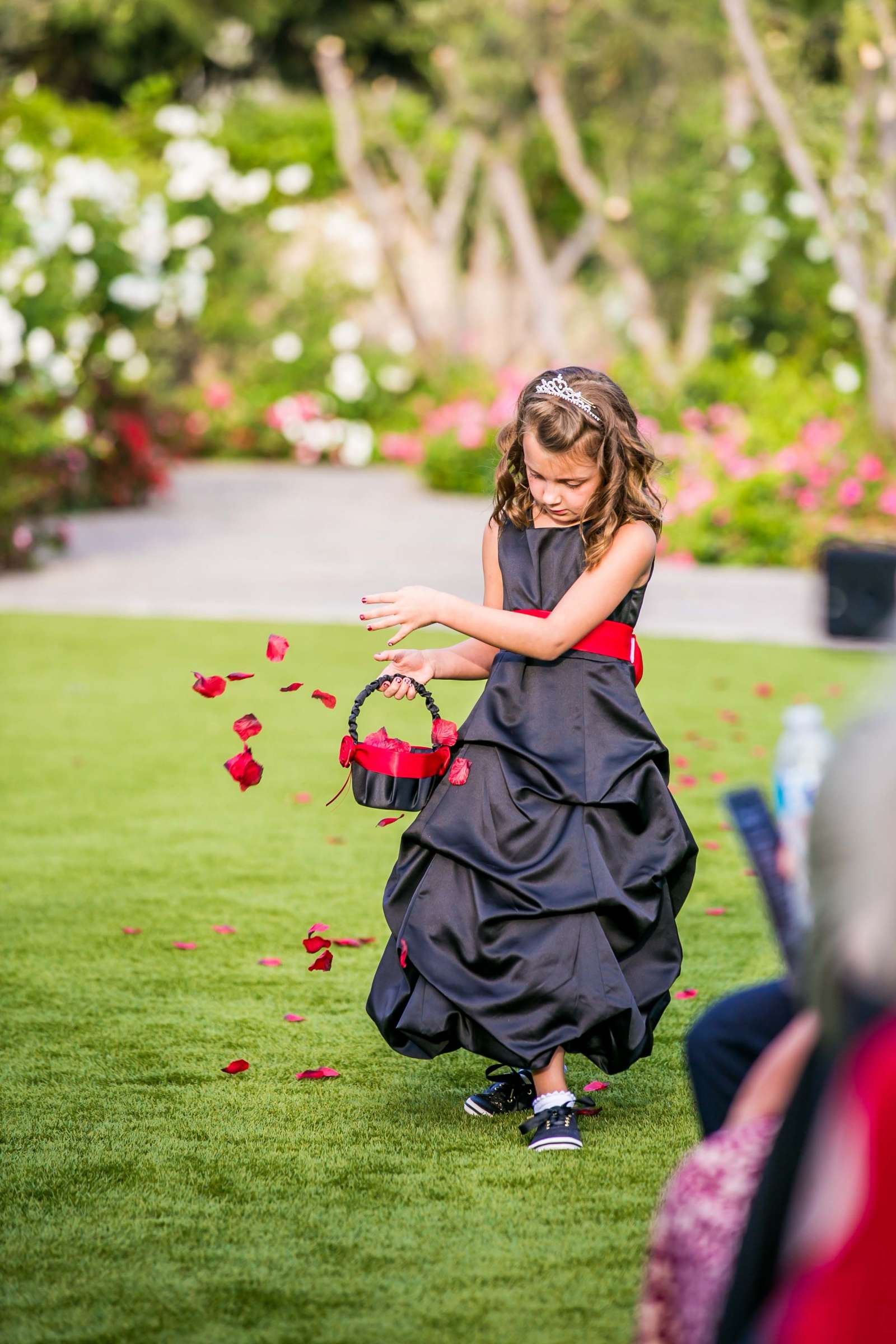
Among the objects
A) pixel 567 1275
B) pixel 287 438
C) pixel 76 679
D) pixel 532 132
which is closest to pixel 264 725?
pixel 76 679

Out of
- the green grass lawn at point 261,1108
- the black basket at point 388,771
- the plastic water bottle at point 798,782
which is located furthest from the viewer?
the black basket at point 388,771

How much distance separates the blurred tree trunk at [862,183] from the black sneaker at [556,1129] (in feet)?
32.3

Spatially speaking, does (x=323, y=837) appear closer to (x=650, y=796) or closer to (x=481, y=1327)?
(x=650, y=796)

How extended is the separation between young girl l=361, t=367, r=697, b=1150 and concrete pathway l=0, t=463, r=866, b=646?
567 cm

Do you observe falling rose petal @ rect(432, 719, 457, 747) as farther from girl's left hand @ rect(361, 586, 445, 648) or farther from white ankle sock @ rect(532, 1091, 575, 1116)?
white ankle sock @ rect(532, 1091, 575, 1116)

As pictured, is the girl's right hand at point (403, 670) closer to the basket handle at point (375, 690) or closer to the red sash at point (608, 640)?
the basket handle at point (375, 690)

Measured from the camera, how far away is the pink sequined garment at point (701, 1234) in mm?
1763

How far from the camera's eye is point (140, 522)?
46.0 feet

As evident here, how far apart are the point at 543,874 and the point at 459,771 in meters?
0.24

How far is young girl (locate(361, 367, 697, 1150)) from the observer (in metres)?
3.02

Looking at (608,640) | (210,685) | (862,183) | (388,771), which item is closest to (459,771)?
(388,771)

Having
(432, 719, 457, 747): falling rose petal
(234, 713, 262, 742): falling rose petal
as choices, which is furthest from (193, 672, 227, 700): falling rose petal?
(432, 719, 457, 747): falling rose petal

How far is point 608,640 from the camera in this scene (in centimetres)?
313

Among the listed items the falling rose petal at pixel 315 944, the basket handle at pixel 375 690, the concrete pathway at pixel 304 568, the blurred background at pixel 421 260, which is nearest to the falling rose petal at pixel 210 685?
the basket handle at pixel 375 690
